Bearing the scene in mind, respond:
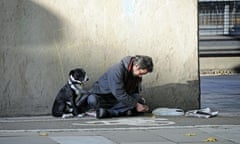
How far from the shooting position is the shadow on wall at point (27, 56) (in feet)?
35.5

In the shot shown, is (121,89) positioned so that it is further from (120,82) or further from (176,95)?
(176,95)

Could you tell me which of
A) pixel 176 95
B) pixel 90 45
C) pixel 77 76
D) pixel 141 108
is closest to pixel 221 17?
pixel 176 95

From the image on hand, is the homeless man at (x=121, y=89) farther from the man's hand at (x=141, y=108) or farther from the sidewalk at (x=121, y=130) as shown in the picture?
the sidewalk at (x=121, y=130)

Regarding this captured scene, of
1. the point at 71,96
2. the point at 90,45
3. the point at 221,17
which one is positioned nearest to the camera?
the point at 71,96

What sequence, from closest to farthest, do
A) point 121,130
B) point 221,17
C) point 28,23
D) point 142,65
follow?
point 121,130, point 142,65, point 28,23, point 221,17

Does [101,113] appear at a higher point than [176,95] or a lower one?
lower

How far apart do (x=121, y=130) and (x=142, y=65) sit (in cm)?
127

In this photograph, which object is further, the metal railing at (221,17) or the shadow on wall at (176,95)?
the metal railing at (221,17)

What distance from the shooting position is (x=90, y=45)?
11.1m

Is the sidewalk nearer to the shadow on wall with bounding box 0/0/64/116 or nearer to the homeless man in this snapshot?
the homeless man

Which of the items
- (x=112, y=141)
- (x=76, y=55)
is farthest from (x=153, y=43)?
(x=112, y=141)

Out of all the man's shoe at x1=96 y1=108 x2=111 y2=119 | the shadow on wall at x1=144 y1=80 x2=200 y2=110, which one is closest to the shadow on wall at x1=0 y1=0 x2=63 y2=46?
the man's shoe at x1=96 y1=108 x2=111 y2=119

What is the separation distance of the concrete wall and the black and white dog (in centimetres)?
40

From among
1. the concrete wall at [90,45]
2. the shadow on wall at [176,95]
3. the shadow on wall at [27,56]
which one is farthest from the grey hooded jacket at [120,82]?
the shadow on wall at [27,56]
